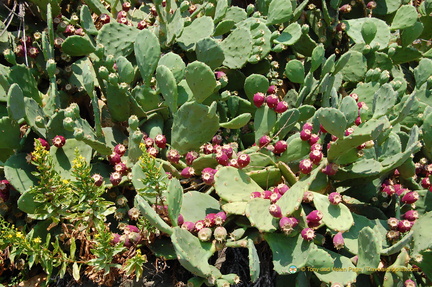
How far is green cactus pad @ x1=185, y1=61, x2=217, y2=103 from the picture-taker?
2.16m

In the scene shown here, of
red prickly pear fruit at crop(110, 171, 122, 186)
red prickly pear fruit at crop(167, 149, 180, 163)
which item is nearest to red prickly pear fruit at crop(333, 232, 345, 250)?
red prickly pear fruit at crop(167, 149, 180, 163)

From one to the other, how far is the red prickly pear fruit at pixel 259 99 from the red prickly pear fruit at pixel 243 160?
40cm

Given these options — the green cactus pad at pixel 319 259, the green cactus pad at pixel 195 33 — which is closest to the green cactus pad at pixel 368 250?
the green cactus pad at pixel 319 259

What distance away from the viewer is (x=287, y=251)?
2025 mm

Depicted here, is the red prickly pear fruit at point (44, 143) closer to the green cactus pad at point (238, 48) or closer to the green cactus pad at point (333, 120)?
the green cactus pad at point (238, 48)

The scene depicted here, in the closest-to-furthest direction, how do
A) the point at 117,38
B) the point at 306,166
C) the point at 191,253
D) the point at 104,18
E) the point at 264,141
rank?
the point at 191,253, the point at 306,166, the point at 264,141, the point at 117,38, the point at 104,18

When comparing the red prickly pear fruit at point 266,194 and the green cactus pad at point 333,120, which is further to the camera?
the red prickly pear fruit at point 266,194

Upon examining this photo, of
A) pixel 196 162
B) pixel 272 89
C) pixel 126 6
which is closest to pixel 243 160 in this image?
pixel 196 162

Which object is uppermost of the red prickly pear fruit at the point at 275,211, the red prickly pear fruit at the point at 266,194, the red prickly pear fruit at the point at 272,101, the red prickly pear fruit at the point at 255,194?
the red prickly pear fruit at the point at 272,101

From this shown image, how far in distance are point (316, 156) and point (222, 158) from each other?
0.47 meters

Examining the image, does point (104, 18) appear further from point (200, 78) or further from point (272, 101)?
point (272, 101)

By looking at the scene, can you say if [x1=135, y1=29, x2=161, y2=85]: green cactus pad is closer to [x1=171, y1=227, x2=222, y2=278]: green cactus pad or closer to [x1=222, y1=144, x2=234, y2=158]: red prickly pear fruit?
[x1=222, y1=144, x2=234, y2=158]: red prickly pear fruit

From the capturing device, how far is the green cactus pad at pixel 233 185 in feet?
7.02

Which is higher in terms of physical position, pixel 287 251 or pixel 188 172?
pixel 188 172
